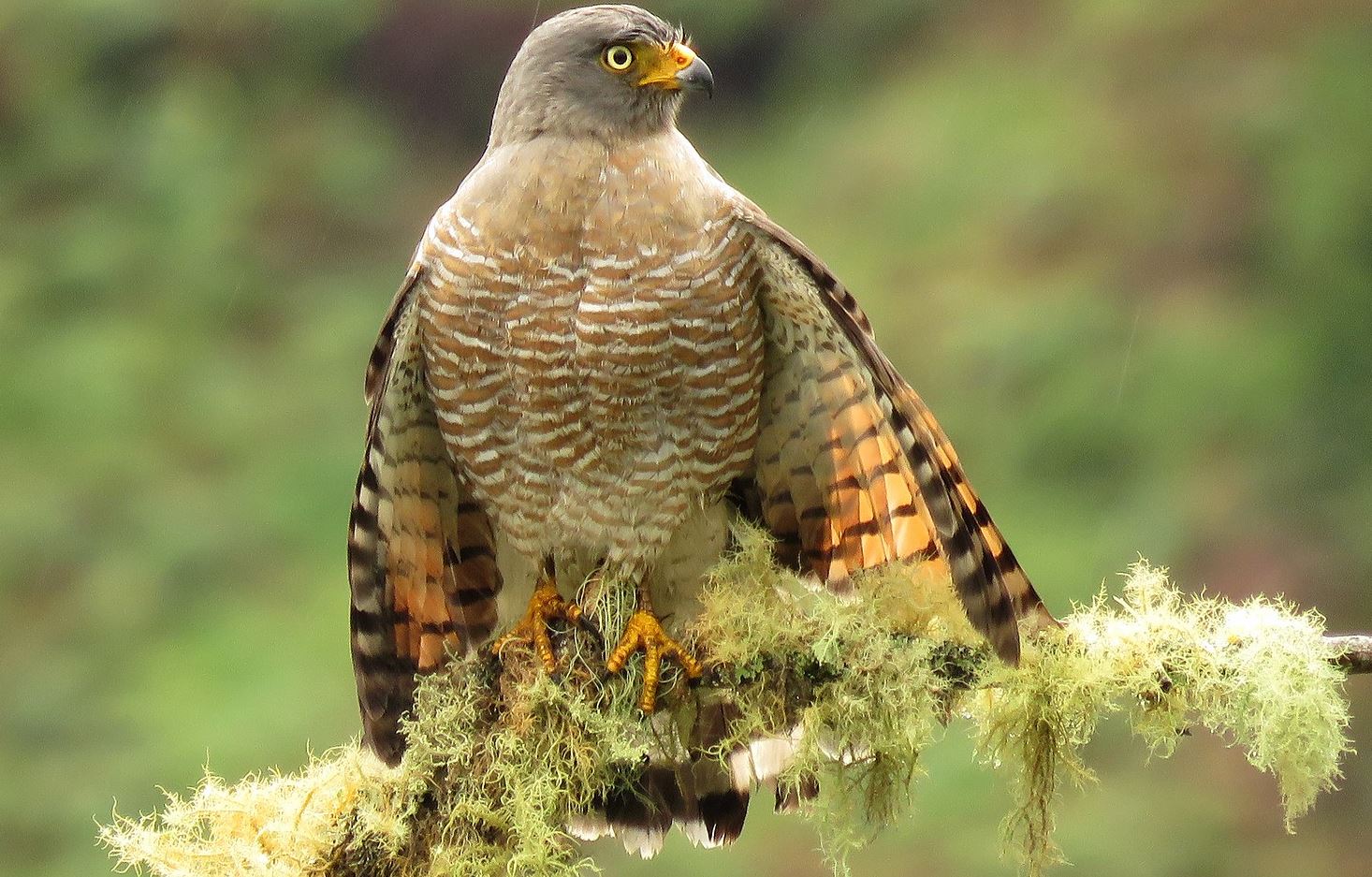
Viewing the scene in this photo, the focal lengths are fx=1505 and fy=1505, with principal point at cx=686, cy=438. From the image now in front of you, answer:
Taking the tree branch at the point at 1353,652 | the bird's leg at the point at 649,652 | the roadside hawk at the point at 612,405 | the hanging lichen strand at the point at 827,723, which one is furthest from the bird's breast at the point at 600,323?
the tree branch at the point at 1353,652

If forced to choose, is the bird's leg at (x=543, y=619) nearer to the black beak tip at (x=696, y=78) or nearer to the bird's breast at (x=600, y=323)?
the bird's breast at (x=600, y=323)

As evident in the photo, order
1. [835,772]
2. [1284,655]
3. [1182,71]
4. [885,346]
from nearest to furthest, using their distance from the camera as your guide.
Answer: [1284,655], [835,772], [885,346], [1182,71]

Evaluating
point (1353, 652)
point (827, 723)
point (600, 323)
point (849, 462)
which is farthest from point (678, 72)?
point (1353, 652)

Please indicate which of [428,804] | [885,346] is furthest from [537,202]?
[885,346]

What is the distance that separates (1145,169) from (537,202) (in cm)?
397

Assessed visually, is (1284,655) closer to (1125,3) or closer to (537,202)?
(537,202)

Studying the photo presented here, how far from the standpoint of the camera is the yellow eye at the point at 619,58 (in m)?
2.59

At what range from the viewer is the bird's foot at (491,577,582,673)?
7.98 feet

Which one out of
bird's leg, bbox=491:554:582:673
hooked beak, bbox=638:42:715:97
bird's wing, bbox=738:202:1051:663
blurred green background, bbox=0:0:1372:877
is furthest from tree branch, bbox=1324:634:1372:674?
blurred green background, bbox=0:0:1372:877

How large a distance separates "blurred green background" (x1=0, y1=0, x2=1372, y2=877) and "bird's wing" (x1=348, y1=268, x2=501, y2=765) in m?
2.24

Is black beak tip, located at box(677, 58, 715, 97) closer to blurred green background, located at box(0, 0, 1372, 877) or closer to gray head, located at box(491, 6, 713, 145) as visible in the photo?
gray head, located at box(491, 6, 713, 145)

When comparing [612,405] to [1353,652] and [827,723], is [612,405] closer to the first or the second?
[827,723]

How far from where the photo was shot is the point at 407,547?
2676 mm

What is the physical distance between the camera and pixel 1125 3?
6027mm
